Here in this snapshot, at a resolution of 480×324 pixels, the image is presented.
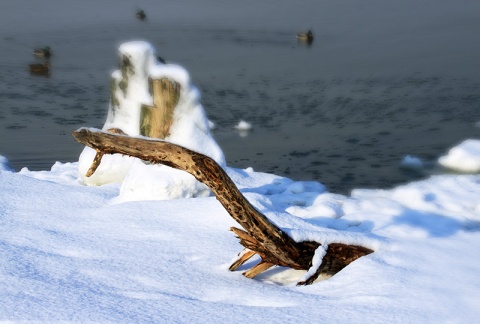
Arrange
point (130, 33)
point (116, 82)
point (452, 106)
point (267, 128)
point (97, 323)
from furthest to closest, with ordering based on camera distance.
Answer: point (130, 33)
point (452, 106)
point (267, 128)
point (116, 82)
point (97, 323)

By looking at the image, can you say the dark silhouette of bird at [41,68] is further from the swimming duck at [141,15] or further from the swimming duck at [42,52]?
the swimming duck at [141,15]

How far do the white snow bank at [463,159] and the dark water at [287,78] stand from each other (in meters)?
0.72

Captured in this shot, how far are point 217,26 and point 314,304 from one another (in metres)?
20.7

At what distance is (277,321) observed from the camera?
16.0ft

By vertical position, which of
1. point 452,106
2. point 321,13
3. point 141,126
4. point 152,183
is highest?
point 321,13

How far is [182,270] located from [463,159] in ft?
26.6

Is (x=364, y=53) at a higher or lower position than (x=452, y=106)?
higher

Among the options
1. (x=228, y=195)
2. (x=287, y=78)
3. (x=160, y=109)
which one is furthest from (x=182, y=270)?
(x=287, y=78)

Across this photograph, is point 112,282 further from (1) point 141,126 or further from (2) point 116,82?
(2) point 116,82

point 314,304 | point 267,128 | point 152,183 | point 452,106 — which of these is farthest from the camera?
point 452,106

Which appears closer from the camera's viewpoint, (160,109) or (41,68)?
(160,109)

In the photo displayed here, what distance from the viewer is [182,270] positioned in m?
6.02

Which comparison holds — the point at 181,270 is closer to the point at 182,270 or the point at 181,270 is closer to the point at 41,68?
the point at 182,270

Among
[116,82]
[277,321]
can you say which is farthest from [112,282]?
[116,82]
